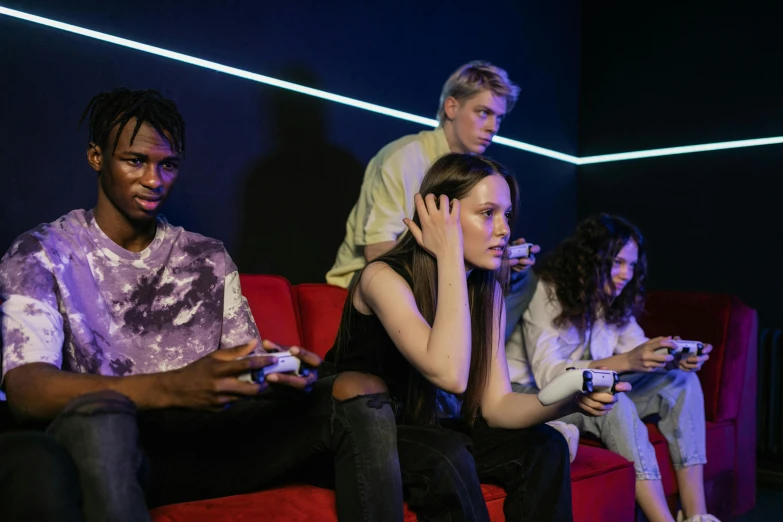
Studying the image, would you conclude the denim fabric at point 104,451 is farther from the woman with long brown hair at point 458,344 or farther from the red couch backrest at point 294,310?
the red couch backrest at point 294,310

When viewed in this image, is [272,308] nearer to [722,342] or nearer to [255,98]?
[255,98]

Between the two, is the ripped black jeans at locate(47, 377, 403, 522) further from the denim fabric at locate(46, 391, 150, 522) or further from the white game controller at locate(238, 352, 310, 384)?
the white game controller at locate(238, 352, 310, 384)

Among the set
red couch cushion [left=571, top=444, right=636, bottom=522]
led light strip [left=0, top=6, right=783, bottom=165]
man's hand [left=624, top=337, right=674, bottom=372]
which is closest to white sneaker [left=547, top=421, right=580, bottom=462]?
red couch cushion [left=571, top=444, right=636, bottom=522]

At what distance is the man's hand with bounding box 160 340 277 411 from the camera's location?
1.22 m

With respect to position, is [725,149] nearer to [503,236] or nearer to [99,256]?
[503,236]

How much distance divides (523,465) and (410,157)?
4.53 feet

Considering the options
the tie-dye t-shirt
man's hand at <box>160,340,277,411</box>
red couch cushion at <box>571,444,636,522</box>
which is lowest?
red couch cushion at <box>571,444,636,522</box>

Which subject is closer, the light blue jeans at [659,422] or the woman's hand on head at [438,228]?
the woman's hand on head at [438,228]

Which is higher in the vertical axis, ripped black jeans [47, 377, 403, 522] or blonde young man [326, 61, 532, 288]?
blonde young man [326, 61, 532, 288]

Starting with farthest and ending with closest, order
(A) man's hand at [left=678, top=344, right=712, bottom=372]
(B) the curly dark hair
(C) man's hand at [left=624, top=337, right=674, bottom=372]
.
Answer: (B) the curly dark hair < (A) man's hand at [left=678, top=344, right=712, bottom=372] < (C) man's hand at [left=624, top=337, right=674, bottom=372]

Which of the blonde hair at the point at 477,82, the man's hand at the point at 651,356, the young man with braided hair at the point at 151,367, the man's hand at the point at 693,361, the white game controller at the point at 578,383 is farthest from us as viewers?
the blonde hair at the point at 477,82

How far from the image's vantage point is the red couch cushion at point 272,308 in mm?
2287

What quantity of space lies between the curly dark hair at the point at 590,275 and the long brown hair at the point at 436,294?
2.67 feet

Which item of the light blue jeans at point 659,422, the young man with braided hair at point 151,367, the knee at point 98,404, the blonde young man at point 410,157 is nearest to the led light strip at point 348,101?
the blonde young man at point 410,157
